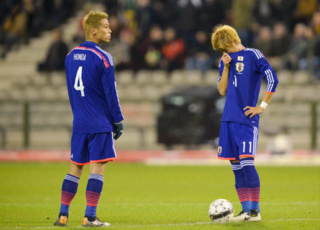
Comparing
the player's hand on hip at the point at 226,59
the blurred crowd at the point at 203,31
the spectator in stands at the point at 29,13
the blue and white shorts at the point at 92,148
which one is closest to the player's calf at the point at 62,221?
the blue and white shorts at the point at 92,148

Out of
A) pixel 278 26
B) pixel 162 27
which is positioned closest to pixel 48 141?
pixel 162 27

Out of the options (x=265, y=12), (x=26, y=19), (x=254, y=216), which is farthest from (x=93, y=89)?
(x=26, y=19)

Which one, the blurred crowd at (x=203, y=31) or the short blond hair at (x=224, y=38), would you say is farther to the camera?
the blurred crowd at (x=203, y=31)

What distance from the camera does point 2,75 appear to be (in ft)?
70.3

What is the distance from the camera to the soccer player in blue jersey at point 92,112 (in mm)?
5590

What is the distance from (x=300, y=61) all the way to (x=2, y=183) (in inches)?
428

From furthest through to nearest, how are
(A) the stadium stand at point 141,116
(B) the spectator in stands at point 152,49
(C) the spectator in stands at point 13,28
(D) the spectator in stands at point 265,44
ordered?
1. (C) the spectator in stands at point 13,28
2. (B) the spectator in stands at point 152,49
3. (D) the spectator in stands at point 265,44
4. (A) the stadium stand at point 141,116

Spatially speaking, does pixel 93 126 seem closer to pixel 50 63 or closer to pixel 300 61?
pixel 300 61

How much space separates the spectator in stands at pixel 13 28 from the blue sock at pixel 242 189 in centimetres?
1732

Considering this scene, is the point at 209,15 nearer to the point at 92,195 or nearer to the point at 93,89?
the point at 93,89

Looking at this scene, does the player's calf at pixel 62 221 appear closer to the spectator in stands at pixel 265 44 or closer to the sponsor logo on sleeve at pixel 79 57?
the sponsor logo on sleeve at pixel 79 57

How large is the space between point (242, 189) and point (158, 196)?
111 inches

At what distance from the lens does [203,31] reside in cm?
1886

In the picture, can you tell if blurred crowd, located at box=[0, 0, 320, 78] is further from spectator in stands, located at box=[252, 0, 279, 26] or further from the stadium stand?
the stadium stand
